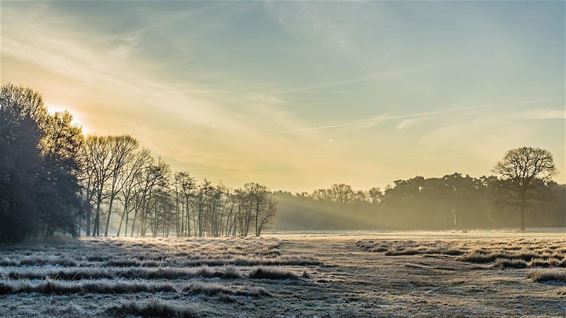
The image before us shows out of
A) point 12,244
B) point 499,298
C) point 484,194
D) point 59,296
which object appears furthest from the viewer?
point 484,194

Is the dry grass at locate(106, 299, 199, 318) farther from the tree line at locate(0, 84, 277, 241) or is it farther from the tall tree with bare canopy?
the tall tree with bare canopy

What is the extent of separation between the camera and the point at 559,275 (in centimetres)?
2016

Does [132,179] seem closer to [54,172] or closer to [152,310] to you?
[54,172]

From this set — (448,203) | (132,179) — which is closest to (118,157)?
(132,179)

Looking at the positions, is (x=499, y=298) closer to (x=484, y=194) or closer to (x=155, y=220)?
(x=155, y=220)

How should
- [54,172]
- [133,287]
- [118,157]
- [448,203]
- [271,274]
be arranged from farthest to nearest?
[448,203] < [118,157] < [54,172] < [271,274] < [133,287]

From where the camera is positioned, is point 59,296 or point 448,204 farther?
point 448,204

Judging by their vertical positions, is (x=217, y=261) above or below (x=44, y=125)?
below

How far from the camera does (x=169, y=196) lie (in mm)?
83000

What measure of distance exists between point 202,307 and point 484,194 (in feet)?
438

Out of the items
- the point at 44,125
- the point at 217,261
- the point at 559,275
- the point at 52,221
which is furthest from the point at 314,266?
the point at 44,125

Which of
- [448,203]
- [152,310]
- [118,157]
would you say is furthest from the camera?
[448,203]

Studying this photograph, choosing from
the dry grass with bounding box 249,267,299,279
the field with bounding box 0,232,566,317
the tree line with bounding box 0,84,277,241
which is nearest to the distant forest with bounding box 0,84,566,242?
the tree line with bounding box 0,84,277,241

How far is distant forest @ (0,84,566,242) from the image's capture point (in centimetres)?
4394
